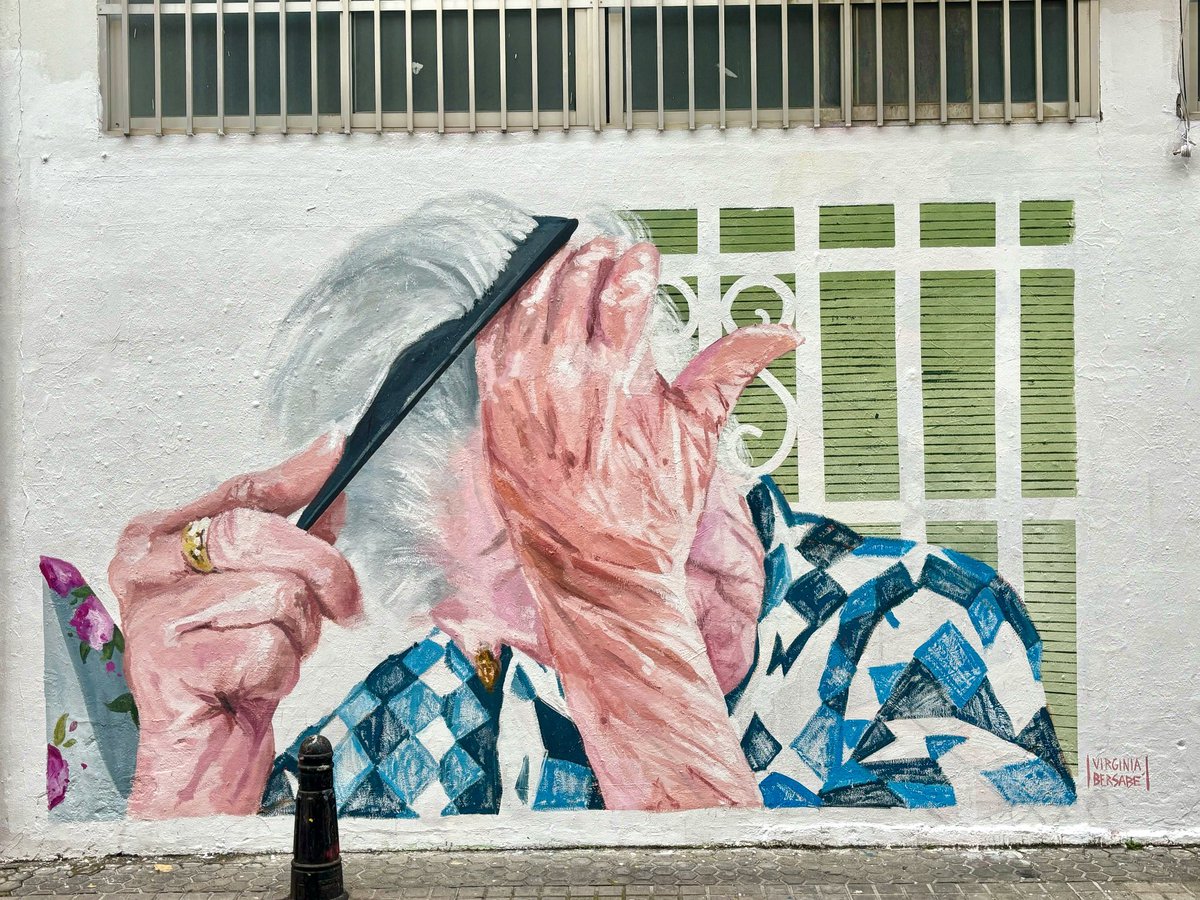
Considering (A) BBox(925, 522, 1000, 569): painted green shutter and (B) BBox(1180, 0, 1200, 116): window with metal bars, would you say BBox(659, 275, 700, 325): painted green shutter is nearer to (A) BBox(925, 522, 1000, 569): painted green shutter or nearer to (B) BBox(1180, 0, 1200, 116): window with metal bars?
A: (A) BBox(925, 522, 1000, 569): painted green shutter

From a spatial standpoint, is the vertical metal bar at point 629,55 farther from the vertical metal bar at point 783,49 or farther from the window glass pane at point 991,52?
the window glass pane at point 991,52

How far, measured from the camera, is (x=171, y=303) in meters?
6.79

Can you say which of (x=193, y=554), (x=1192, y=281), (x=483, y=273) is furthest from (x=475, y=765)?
(x=1192, y=281)

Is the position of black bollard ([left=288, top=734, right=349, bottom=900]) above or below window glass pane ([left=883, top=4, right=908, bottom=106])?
below

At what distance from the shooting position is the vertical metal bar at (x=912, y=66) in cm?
679

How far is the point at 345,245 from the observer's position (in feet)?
22.2

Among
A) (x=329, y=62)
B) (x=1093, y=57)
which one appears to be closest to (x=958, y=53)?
(x=1093, y=57)

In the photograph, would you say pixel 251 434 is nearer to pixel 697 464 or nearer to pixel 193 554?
pixel 193 554

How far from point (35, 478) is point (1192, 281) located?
6.14 meters

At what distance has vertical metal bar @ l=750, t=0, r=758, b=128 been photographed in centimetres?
682

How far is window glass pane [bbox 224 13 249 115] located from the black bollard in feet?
11.3

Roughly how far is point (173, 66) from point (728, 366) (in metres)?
3.41

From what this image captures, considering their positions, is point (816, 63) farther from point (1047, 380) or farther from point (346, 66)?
point (346, 66)

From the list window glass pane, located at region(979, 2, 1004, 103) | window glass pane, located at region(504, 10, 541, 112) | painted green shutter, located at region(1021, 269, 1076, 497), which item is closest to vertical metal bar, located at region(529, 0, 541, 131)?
window glass pane, located at region(504, 10, 541, 112)
